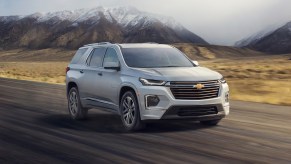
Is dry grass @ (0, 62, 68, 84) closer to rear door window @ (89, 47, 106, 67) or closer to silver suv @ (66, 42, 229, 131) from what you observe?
rear door window @ (89, 47, 106, 67)

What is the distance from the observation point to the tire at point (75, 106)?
1259cm

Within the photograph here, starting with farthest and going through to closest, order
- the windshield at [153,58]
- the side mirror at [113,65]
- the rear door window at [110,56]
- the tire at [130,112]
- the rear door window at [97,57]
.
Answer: the rear door window at [97,57], the rear door window at [110,56], the windshield at [153,58], the side mirror at [113,65], the tire at [130,112]

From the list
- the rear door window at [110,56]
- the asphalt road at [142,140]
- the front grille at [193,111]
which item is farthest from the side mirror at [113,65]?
the front grille at [193,111]

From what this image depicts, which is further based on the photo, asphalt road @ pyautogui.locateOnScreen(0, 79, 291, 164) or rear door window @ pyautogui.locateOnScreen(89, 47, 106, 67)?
rear door window @ pyautogui.locateOnScreen(89, 47, 106, 67)

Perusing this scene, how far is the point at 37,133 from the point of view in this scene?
34.0 feet

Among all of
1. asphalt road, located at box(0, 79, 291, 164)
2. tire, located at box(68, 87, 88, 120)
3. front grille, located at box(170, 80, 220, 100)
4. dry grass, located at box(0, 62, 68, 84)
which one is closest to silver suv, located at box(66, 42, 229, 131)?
front grille, located at box(170, 80, 220, 100)

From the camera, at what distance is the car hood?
988 centimetres

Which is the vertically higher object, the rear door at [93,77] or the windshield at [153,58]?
the windshield at [153,58]

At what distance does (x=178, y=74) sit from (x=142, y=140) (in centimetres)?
145

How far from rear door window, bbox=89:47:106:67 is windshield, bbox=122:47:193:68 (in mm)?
720

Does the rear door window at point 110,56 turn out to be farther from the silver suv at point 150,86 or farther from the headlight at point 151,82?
the headlight at point 151,82

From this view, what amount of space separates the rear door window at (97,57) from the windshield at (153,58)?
0.72m

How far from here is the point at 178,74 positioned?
32.9ft

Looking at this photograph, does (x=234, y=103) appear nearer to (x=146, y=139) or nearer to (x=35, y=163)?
(x=146, y=139)
